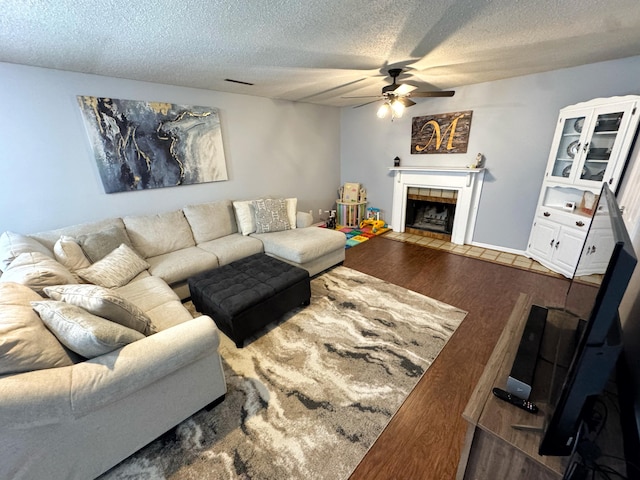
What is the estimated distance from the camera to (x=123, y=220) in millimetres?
2801

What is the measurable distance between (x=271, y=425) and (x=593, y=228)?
199 centimetres

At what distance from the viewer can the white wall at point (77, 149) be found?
7.48 ft

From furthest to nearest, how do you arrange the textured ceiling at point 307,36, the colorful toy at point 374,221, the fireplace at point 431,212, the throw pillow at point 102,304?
the colorful toy at point 374,221 → the fireplace at point 431,212 → the textured ceiling at point 307,36 → the throw pillow at point 102,304

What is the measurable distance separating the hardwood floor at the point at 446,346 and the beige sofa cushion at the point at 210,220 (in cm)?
175

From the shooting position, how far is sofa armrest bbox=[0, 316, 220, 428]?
1.00 m

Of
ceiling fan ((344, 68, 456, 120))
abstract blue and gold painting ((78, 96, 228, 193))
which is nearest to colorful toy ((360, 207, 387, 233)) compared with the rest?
ceiling fan ((344, 68, 456, 120))

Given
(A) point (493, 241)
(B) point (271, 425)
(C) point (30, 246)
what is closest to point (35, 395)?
(B) point (271, 425)

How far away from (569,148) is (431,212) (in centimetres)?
193

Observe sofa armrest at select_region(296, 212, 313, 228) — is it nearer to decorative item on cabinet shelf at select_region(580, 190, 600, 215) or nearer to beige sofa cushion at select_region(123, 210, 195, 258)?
beige sofa cushion at select_region(123, 210, 195, 258)

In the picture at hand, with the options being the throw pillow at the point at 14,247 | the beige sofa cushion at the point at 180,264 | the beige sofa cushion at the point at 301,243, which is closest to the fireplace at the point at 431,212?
the beige sofa cushion at the point at 301,243

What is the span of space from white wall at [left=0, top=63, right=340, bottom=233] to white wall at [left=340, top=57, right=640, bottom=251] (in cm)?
232

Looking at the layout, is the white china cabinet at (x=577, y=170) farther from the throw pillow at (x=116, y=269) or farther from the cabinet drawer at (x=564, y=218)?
the throw pillow at (x=116, y=269)

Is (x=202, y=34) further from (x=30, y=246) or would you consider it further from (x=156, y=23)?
(x=30, y=246)

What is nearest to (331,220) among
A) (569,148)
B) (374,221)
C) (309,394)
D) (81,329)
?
(374,221)
